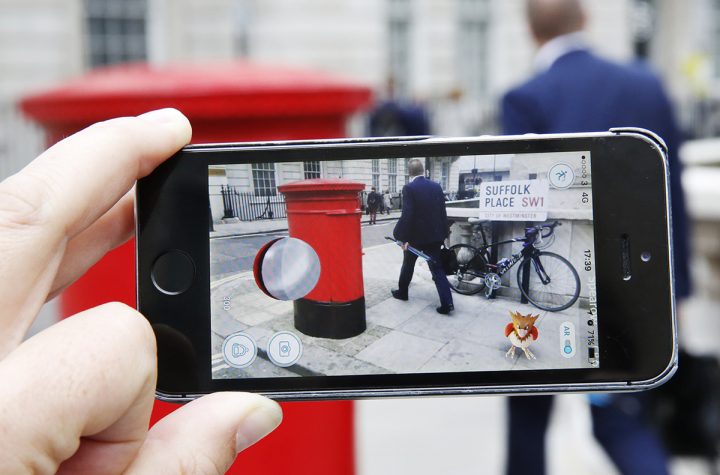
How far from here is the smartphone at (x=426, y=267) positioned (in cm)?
125

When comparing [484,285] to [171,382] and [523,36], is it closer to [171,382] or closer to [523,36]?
[171,382]

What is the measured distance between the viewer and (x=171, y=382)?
1.24 meters

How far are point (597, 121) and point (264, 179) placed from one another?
1400 millimetres

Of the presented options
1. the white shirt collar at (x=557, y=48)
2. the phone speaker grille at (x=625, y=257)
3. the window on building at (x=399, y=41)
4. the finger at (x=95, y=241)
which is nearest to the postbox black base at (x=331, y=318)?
the finger at (x=95, y=241)

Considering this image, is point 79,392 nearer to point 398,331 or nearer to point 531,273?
point 398,331

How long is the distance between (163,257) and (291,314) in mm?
232

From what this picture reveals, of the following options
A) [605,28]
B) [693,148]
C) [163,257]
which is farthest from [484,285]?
[605,28]

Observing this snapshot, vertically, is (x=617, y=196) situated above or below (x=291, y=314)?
above

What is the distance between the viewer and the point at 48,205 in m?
0.93

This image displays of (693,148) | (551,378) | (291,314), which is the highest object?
(693,148)

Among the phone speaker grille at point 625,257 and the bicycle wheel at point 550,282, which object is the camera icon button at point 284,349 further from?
the phone speaker grille at point 625,257

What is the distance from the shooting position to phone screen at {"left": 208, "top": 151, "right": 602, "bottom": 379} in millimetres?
1260

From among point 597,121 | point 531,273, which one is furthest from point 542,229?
point 597,121

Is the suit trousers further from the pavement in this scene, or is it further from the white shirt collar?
the white shirt collar
